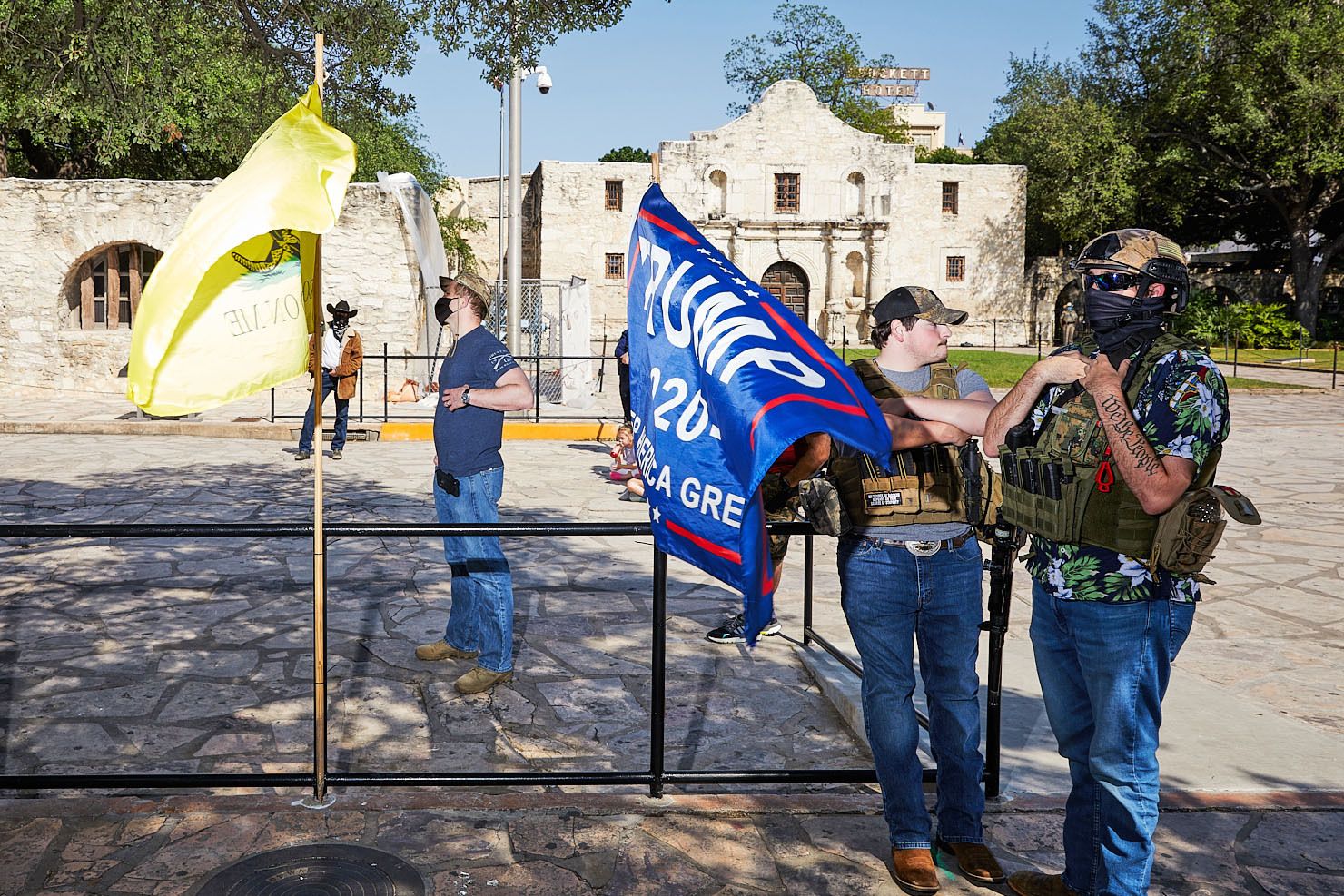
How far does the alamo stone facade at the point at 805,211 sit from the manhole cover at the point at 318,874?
43.0 m

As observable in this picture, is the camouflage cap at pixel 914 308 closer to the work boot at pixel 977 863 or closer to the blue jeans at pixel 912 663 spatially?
the blue jeans at pixel 912 663

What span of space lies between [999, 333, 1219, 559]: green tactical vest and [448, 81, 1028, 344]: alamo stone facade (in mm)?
43147

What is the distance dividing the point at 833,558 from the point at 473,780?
15.3 ft

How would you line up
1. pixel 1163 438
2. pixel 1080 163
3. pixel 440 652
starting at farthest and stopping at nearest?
1. pixel 1080 163
2. pixel 440 652
3. pixel 1163 438

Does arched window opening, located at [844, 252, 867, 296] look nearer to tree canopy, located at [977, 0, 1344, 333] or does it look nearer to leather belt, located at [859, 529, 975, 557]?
tree canopy, located at [977, 0, 1344, 333]

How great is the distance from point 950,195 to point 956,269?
124 inches

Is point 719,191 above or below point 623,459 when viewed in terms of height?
above

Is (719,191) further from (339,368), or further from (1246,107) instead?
(339,368)

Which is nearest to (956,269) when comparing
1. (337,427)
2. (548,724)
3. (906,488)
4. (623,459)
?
(337,427)

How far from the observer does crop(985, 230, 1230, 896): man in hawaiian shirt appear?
277 cm

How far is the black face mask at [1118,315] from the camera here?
2881 millimetres

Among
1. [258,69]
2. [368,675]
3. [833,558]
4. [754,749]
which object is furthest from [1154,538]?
[258,69]

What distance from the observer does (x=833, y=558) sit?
820 cm

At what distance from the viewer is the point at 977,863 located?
3.43 metres
